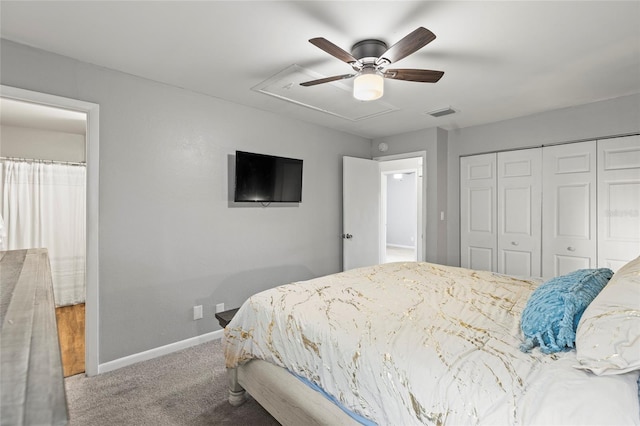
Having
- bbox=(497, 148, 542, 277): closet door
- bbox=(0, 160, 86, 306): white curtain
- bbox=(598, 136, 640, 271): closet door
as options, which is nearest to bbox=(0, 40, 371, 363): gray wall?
bbox=(0, 160, 86, 306): white curtain

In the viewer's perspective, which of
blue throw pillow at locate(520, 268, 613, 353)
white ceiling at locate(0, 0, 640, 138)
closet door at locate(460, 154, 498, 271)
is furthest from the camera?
closet door at locate(460, 154, 498, 271)

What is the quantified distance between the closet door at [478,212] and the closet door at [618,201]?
103 centimetres

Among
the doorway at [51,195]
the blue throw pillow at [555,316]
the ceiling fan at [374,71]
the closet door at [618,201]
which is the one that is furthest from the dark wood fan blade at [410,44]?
the doorway at [51,195]

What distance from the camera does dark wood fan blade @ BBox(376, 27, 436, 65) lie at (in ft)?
5.27

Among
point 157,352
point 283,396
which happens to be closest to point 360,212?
point 157,352

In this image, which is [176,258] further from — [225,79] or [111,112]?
[225,79]

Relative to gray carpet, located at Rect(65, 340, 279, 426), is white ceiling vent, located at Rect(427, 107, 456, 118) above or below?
above

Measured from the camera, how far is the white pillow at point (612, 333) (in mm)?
959

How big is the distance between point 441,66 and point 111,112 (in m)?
2.65

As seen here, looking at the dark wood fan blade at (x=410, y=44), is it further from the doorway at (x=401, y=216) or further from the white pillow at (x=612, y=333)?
the doorway at (x=401, y=216)

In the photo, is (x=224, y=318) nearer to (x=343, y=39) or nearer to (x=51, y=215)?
(x=343, y=39)

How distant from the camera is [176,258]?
285 cm

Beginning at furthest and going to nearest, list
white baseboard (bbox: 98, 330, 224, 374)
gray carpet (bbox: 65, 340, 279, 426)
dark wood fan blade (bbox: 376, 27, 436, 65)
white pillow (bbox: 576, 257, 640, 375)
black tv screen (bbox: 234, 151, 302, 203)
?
black tv screen (bbox: 234, 151, 302, 203) → white baseboard (bbox: 98, 330, 224, 374) → gray carpet (bbox: 65, 340, 279, 426) → dark wood fan blade (bbox: 376, 27, 436, 65) → white pillow (bbox: 576, 257, 640, 375)

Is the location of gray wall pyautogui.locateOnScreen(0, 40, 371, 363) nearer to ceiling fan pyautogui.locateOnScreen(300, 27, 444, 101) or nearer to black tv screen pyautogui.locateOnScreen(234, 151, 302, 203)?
black tv screen pyautogui.locateOnScreen(234, 151, 302, 203)
